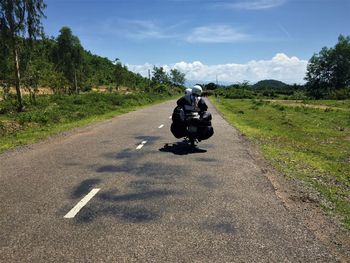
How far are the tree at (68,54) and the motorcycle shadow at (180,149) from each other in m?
63.3

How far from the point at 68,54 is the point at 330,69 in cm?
8793

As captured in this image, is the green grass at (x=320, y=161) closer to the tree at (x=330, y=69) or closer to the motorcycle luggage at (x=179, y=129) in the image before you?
the motorcycle luggage at (x=179, y=129)

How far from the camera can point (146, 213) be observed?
605 cm

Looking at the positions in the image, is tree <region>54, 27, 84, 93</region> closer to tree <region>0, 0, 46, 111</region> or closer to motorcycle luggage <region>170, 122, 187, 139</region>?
tree <region>0, 0, 46, 111</region>

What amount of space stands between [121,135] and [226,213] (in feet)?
36.2

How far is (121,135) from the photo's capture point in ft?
54.5

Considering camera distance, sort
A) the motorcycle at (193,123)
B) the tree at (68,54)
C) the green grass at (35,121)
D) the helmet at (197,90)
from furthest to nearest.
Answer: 1. the tree at (68,54)
2. the green grass at (35,121)
3. the helmet at (197,90)
4. the motorcycle at (193,123)

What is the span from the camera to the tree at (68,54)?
74.0 m

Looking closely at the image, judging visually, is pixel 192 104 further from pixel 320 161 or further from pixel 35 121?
pixel 35 121

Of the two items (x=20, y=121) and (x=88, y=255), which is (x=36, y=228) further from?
(x=20, y=121)

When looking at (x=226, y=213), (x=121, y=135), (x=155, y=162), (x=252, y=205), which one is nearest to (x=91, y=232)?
(x=226, y=213)

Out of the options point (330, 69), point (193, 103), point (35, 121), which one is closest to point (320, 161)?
point (193, 103)

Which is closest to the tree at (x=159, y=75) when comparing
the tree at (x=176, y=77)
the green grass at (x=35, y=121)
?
the tree at (x=176, y=77)

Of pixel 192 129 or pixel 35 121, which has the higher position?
pixel 192 129
